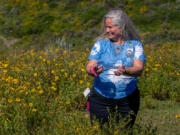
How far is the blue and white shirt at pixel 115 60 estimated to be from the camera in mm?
2586

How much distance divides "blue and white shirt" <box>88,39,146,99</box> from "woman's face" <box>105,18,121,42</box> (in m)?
0.06

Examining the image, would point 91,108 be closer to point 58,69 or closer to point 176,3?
point 58,69

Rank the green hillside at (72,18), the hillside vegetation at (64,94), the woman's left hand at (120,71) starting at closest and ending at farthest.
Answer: the woman's left hand at (120,71)
the hillside vegetation at (64,94)
the green hillside at (72,18)

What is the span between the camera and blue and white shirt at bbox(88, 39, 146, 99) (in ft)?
8.48

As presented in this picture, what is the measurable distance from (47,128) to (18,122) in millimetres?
364

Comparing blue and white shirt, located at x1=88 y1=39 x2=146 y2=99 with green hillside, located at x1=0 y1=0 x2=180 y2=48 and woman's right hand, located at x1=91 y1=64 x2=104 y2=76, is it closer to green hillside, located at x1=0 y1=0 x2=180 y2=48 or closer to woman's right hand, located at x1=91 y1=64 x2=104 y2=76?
woman's right hand, located at x1=91 y1=64 x2=104 y2=76

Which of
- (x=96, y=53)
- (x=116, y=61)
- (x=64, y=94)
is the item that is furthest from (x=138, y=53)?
(x=64, y=94)

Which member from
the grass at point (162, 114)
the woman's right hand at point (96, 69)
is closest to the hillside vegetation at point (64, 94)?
the grass at point (162, 114)

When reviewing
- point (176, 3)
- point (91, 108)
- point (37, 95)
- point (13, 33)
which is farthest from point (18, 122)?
point (176, 3)

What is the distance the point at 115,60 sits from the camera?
258cm

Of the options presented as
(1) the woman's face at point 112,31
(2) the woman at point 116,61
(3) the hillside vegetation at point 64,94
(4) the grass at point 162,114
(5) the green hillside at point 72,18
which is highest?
(1) the woman's face at point 112,31

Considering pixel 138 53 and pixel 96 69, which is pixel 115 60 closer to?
pixel 138 53

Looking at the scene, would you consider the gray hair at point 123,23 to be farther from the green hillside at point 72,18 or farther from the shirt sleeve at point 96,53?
the green hillside at point 72,18

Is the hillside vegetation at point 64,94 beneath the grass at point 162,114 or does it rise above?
above
